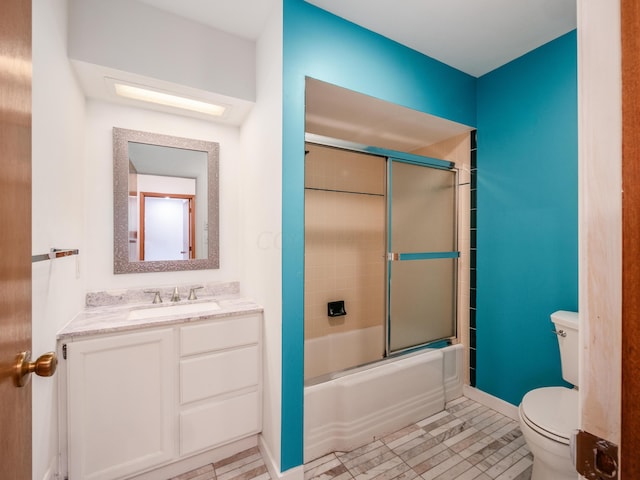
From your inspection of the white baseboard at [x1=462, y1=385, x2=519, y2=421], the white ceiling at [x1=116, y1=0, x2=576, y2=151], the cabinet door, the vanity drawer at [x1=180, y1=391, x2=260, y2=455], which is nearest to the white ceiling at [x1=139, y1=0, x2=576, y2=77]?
the white ceiling at [x1=116, y1=0, x2=576, y2=151]

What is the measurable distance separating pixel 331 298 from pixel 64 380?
6.43ft

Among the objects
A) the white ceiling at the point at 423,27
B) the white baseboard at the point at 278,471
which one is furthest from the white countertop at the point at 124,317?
the white ceiling at the point at 423,27

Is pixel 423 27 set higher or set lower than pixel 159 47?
higher

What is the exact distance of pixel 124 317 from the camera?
1.64 metres

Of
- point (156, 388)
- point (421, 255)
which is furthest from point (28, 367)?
point (421, 255)

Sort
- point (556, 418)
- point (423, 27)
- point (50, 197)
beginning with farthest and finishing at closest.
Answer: point (423, 27) → point (556, 418) → point (50, 197)

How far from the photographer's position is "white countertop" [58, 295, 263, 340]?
55.6 inches

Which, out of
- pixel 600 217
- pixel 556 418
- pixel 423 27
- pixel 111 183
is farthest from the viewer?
pixel 111 183

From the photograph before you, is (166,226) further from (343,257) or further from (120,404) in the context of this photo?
(343,257)

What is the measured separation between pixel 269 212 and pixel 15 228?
1146mm

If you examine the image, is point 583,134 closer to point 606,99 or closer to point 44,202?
point 606,99

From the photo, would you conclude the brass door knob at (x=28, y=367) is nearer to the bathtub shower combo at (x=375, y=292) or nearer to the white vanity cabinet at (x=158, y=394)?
the white vanity cabinet at (x=158, y=394)

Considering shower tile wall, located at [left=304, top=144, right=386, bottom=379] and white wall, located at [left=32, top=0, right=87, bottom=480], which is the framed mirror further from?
shower tile wall, located at [left=304, top=144, right=386, bottom=379]

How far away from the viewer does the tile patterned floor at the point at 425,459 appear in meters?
1.60
